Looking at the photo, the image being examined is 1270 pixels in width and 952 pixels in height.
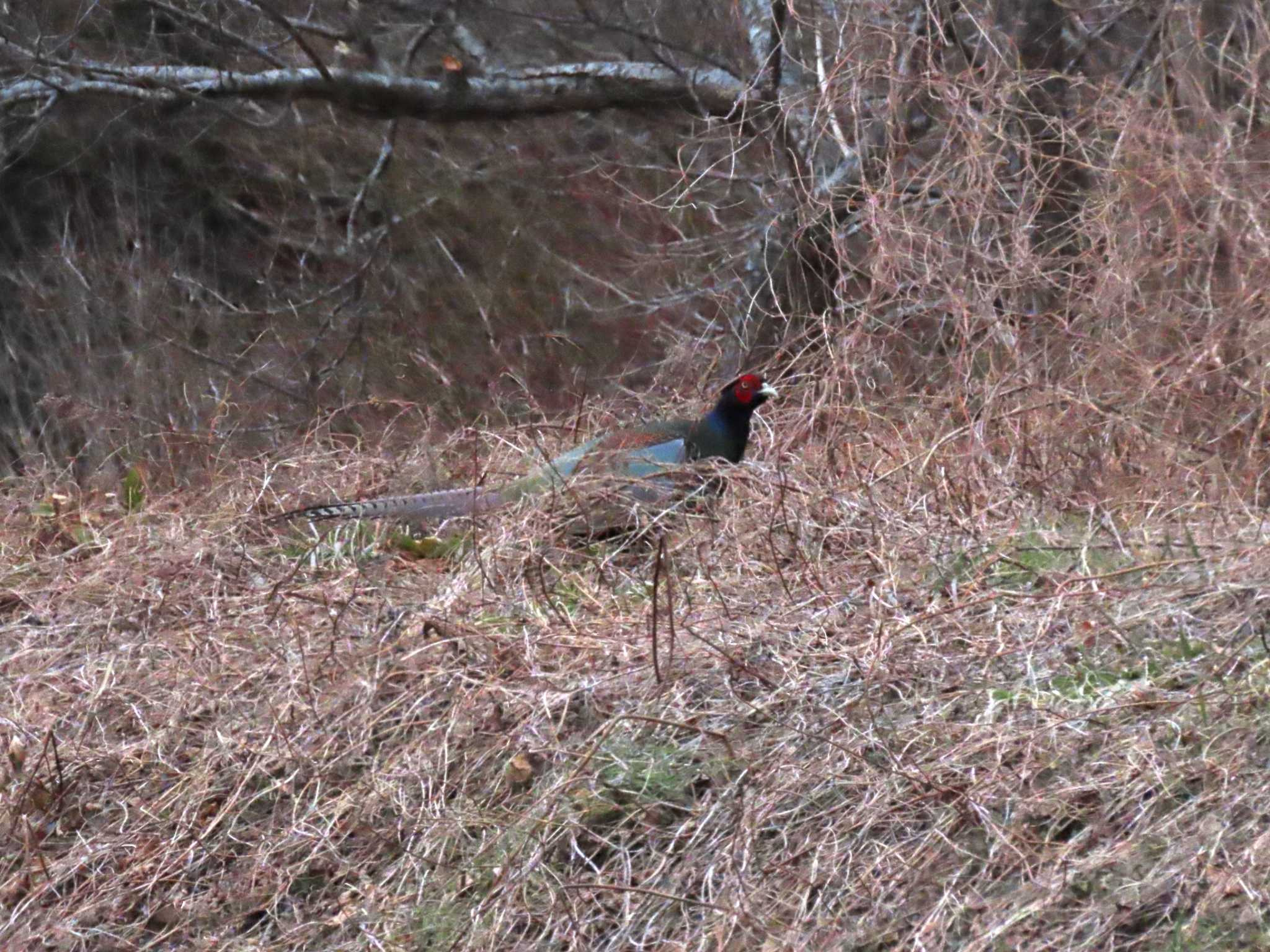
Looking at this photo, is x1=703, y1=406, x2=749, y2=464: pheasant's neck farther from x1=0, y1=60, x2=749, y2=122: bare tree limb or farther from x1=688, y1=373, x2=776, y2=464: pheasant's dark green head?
x1=0, y1=60, x2=749, y2=122: bare tree limb

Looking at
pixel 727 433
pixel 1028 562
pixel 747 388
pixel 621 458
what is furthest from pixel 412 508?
pixel 1028 562

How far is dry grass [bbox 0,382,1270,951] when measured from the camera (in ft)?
9.48

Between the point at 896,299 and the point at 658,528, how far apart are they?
4.79 feet

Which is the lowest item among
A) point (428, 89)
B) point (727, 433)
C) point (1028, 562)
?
point (727, 433)

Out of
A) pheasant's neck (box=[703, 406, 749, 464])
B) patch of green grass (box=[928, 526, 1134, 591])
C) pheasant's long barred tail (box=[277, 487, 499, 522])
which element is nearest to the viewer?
patch of green grass (box=[928, 526, 1134, 591])

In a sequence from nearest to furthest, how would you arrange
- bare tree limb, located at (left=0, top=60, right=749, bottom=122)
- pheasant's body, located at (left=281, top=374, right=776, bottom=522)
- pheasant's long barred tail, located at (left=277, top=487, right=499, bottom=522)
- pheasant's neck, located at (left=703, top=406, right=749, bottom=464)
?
pheasant's body, located at (left=281, top=374, right=776, bottom=522), pheasant's long barred tail, located at (left=277, top=487, right=499, bottom=522), pheasant's neck, located at (left=703, top=406, right=749, bottom=464), bare tree limb, located at (left=0, top=60, right=749, bottom=122)

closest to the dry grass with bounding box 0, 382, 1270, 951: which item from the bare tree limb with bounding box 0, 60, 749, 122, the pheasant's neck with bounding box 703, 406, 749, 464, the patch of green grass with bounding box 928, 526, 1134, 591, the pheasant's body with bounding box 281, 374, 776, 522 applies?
the patch of green grass with bounding box 928, 526, 1134, 591

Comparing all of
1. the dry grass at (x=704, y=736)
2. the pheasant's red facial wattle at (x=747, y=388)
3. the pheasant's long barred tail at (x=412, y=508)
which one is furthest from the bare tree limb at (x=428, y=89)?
the dry grass at (x=704, y=736)

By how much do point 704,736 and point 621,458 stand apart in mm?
2141

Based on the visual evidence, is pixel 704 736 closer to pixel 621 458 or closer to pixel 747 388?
pixel 621 458

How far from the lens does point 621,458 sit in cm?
546

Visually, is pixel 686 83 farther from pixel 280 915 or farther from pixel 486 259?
pixel 280 915

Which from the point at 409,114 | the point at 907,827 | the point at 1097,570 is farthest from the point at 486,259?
the point at 907,827

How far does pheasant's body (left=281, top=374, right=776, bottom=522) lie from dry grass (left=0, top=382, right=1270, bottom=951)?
424 millimetres
